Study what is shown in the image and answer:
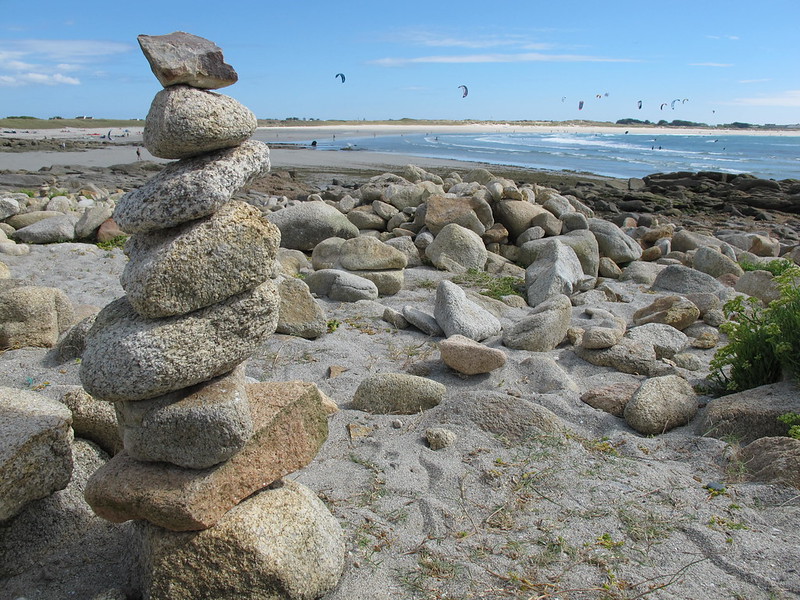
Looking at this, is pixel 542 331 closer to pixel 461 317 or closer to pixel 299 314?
pixel 461 317

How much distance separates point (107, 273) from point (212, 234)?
6.62 metres

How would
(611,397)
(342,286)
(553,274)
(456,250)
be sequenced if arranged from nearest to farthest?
(611,397), (342,286), (553,274), (456,250)

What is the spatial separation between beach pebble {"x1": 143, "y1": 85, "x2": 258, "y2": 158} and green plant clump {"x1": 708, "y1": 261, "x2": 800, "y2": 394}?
14.0 ft

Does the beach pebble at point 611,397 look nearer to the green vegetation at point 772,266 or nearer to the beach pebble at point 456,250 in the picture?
the beach pebble at point 456,250

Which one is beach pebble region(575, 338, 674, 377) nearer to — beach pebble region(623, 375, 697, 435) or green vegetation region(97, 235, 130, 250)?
beach pebble region(623, 375, 697, 435)

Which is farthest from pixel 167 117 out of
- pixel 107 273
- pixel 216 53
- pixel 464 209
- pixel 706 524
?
pixel 464 209

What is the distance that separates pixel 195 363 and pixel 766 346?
4.53 m

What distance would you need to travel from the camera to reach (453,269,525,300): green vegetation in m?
8.84

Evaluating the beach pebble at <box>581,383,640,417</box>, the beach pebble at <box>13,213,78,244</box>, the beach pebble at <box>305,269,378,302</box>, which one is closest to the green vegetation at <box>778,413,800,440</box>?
the beach pebble at <box>581,383,640,417</box>

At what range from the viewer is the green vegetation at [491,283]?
8836 millimetres

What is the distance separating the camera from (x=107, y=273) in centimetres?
875

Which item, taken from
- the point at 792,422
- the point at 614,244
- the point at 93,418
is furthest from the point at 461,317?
the point at 614,244

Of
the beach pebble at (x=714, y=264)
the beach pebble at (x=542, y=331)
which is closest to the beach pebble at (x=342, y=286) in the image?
the beach pebble at (x=542, y=331)

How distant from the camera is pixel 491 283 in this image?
9273mm
